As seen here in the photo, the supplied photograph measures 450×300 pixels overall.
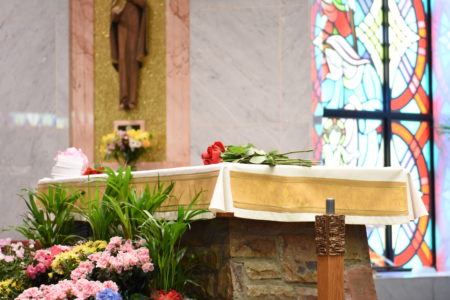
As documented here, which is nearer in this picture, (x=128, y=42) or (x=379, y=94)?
(x=128, y=42)

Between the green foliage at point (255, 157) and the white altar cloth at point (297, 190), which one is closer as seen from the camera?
the white altar cloth at point (297, 190)

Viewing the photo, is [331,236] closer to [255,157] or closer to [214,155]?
[255,157]

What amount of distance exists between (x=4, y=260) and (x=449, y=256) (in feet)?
21.6

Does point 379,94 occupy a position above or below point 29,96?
above

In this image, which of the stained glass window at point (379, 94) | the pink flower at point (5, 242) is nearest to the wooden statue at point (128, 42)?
the stained glass window at point (379, 94)

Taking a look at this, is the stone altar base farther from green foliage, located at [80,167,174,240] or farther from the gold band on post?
the gold band on post

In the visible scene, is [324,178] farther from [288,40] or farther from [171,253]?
[288,40]

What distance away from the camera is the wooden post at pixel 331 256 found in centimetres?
414

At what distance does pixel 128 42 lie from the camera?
891cm

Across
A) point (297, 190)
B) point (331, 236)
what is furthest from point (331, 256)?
point (297, 190)

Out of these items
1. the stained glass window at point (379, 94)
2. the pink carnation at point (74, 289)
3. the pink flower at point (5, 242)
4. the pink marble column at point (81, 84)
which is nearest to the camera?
Answer: the pink carnation at point (74, 289)

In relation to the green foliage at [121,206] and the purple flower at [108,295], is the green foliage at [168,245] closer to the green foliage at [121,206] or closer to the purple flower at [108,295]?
the green foliage at [121,206]

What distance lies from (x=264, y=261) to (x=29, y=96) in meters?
5.06

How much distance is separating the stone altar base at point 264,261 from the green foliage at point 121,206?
348 mm
